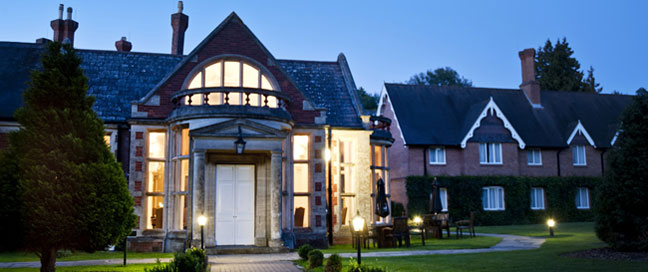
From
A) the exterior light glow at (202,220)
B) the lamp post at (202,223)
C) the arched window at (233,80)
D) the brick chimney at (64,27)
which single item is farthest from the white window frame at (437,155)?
the exterior light glow at (202,220)

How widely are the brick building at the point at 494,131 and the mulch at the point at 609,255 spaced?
2104cm

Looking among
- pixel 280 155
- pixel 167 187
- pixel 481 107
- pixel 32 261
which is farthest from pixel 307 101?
pixel 481 107

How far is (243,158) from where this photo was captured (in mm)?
18688

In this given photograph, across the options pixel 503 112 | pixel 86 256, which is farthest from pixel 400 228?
pixel 503 112

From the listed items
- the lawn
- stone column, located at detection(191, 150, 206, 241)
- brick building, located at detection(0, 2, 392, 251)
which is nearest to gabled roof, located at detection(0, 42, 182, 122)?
brick building, located at detection(0, 2, 392, 251)

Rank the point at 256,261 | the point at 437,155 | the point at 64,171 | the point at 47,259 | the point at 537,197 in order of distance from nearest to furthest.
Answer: the point at 64,171 < the point at 47,259 < the point at 256,261 < the point at 437,155 < the point at 537,197

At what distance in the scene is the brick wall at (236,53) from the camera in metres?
19.5

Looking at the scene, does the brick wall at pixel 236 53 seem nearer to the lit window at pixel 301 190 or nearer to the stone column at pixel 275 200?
the lit window at pixel 301 190

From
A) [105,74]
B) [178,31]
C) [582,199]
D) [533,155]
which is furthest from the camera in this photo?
[582,199]

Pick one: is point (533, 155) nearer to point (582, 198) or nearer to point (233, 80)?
point (582, 198)

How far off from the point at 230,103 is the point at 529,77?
99.2ft

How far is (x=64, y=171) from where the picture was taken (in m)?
11.6

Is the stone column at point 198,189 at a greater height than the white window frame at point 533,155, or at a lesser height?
lesser

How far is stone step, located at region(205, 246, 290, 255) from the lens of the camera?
1728 centimetres
